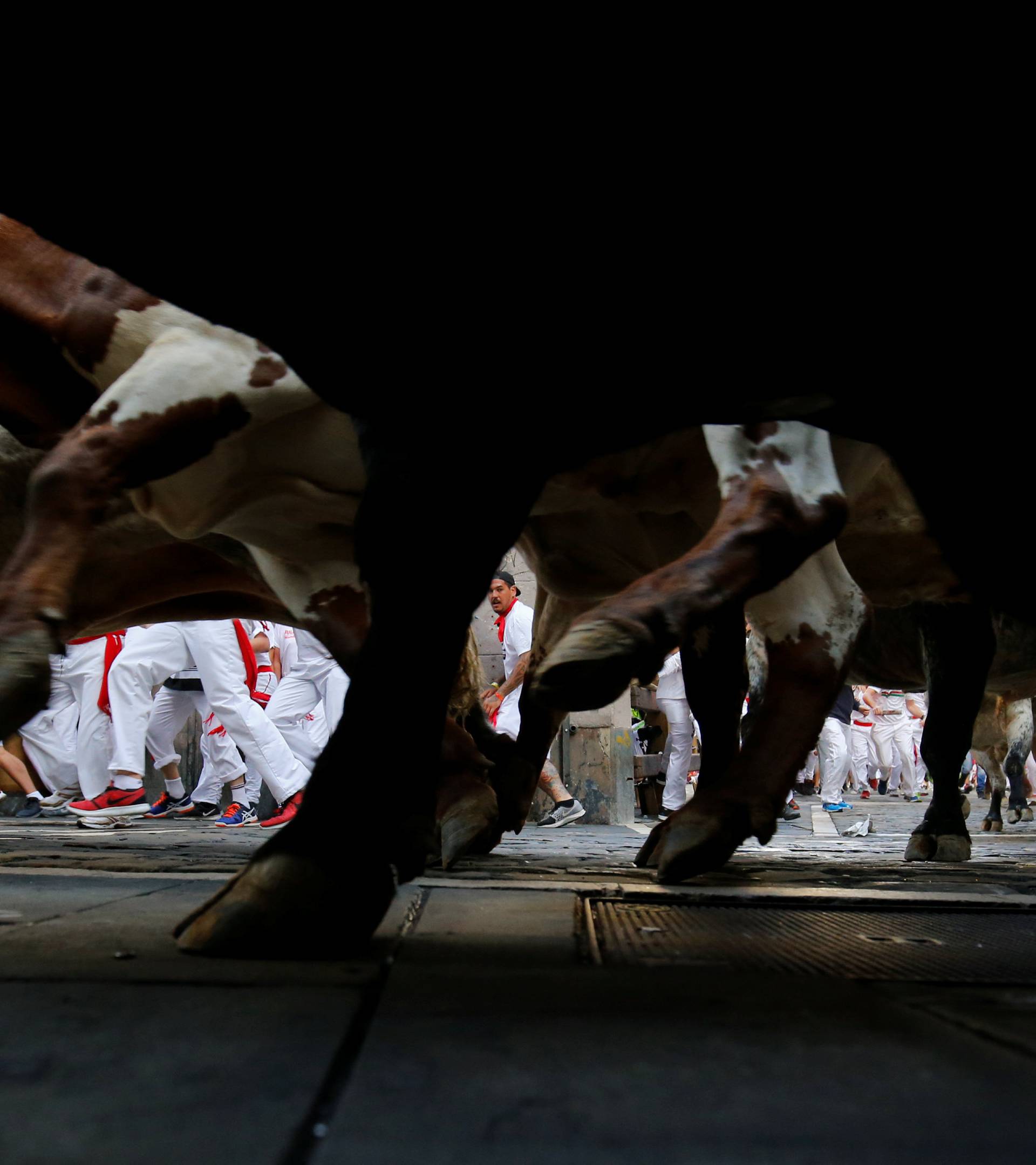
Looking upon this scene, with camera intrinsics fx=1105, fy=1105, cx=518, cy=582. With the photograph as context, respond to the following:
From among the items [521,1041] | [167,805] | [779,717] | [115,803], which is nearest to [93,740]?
[115,803]

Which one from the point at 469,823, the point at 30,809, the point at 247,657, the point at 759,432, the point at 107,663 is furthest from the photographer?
the point at 30,809

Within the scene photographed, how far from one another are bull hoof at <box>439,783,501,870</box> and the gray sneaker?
15.3ft

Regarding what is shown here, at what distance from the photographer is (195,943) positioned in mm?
1345

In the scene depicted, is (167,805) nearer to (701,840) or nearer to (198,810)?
(198,810)

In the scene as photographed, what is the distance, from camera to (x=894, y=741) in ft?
75.4

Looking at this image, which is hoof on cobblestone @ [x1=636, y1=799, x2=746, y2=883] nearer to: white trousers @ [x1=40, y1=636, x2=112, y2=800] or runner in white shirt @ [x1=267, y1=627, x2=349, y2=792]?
runner in white shirt @ [x1=267, y1=627, x2=349, y2=792]

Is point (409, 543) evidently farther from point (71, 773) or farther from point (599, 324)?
point (71, 773)

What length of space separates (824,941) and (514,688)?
6.49 metres

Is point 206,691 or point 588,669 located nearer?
point 588,669

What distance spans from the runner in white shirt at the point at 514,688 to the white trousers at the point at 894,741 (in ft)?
46.7

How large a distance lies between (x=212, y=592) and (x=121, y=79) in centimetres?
359

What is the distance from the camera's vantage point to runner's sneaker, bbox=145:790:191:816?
9328 millimetres

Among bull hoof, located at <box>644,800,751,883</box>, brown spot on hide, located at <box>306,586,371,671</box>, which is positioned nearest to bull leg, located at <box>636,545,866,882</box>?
bull hoof, located at <box>644,800,751,883</box>

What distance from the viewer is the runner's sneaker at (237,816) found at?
8070mm
